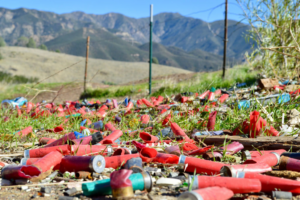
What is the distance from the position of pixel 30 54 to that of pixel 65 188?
57.9 m

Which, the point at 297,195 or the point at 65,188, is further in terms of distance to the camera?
the point at 65,188

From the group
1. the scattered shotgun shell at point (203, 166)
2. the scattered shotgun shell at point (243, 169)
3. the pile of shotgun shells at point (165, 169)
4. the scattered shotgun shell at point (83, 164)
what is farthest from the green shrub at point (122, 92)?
the scattered shotgun shell at point (243, 169)

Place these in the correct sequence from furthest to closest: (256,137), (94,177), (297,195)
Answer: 1. (256,137)
2. (94,177)
3. (297,195)

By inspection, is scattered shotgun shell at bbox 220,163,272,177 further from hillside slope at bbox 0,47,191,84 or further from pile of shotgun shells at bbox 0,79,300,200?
→ hillside slope at bbox 0,47,191,84

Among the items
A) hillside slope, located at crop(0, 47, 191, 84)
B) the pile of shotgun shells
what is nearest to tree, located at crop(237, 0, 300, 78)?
the pile of shotgun shells

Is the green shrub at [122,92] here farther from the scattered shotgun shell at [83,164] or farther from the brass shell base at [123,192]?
the brass shell base at [123,192]

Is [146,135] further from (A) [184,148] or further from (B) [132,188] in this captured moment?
(B) [132,188]

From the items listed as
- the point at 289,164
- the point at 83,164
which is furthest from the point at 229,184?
the point at 83,164

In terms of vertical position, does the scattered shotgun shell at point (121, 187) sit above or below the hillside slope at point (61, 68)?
below

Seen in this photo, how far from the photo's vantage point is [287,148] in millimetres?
2418

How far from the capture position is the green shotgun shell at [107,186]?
1521 mm

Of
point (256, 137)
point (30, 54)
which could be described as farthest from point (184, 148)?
point (30, 54)

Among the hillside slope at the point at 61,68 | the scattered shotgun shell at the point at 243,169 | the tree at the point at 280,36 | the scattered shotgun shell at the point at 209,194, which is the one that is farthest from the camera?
the hillside slope at the point at 61,68

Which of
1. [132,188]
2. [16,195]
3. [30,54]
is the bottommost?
[16,195]
